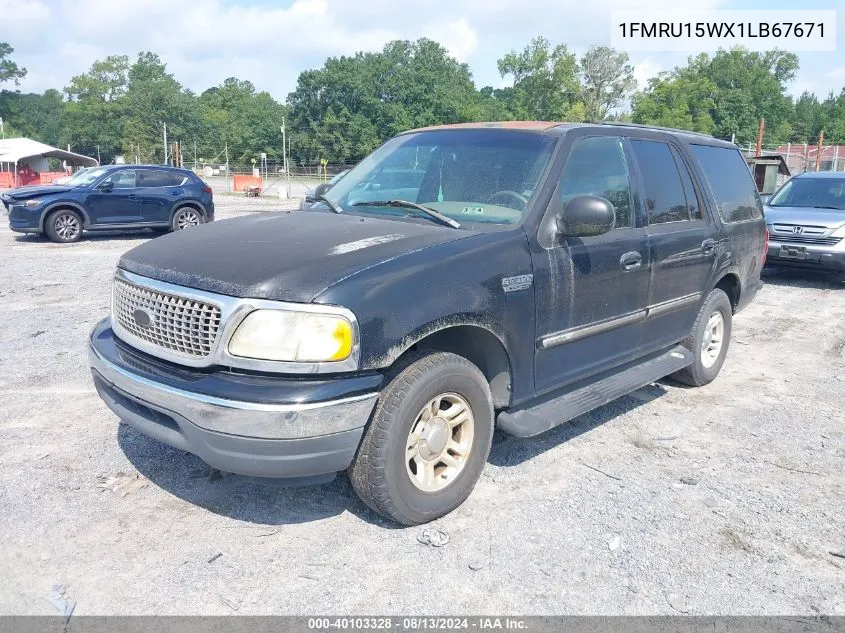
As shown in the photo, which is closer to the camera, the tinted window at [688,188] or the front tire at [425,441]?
the front tire at [425,441]

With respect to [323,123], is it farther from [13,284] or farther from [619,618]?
[619,618]

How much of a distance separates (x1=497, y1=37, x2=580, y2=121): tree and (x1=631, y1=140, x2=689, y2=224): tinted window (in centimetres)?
7977

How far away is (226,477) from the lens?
12.6 ft

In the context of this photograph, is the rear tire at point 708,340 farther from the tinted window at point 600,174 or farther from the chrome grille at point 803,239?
the chrome grille at point 803,239

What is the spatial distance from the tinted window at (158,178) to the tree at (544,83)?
230ft

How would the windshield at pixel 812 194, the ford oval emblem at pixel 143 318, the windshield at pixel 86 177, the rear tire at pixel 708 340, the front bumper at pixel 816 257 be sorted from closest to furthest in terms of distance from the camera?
the ford oval emblem at pixel 143 318 → the rear tire at pixel 708 340 → the front bumper at pixel 816 257 → the windshield at pixel 812 194 → the windshield at pixel 86 177

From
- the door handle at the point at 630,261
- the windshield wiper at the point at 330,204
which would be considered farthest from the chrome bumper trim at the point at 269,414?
the door handle at the point at 630,261

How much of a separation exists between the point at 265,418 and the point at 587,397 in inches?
80.4

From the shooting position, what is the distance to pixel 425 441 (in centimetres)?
328

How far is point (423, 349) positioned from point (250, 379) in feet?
2.72

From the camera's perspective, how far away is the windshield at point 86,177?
1489 cm

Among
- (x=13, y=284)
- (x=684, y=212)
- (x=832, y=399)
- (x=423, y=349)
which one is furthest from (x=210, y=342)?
(x=13, y=284)

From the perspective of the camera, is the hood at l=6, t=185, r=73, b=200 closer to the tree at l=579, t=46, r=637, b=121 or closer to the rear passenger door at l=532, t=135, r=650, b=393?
the rear passenger door at l=532, t=135, r=650, b=393

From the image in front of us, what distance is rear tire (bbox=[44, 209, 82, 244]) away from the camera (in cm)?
1430
